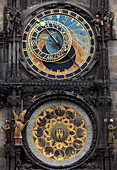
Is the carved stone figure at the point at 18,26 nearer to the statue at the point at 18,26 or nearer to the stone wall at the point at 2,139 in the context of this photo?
the statue at the point at 18,26

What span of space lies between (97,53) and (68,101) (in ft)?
5.83

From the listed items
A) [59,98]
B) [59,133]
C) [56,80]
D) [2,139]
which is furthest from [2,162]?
[56,80]

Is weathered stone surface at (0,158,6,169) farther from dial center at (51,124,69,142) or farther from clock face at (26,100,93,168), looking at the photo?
dial center at (51,124,69,142)

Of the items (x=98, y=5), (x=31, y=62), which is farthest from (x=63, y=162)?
(x=98, y=5)

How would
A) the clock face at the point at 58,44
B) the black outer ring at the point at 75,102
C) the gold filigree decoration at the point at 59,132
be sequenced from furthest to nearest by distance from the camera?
the clock face at the point at 58,44 < the gold filigree decoration at the point at 59,132 < the black outer ring at the point at 75,102

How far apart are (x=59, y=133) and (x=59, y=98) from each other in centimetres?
105

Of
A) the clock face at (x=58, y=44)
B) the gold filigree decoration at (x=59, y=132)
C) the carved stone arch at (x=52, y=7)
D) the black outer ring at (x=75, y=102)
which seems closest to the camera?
the black outer ring at (x=75, y=102)

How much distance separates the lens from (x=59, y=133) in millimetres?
18094

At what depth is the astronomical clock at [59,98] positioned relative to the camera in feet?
58.9

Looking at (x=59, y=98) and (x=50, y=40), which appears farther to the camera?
(x=50, y=40)

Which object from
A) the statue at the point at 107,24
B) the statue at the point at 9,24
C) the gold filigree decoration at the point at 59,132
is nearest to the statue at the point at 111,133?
the gold filigree decoration at the point at 59,132

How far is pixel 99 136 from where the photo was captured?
1797cm

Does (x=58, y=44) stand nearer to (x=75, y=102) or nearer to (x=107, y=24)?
(x=107, y=24)

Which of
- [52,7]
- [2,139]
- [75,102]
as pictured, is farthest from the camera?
[52,7]
